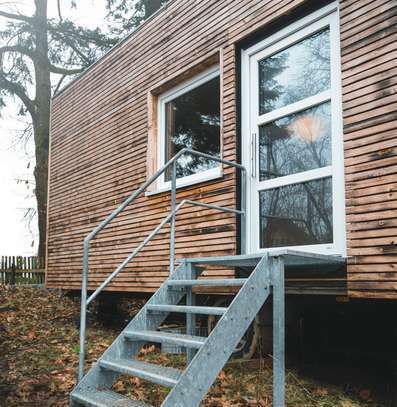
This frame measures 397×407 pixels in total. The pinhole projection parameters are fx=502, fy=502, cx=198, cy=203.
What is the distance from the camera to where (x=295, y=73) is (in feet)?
14.8

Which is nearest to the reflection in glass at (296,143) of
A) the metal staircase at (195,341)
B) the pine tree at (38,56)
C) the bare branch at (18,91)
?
the metal staircase at (195,341)

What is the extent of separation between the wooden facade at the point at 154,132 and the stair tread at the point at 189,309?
45.3 inches

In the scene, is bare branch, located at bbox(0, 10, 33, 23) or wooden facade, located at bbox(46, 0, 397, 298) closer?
wooden facade, located at bbox(46, 0, 397, 298)

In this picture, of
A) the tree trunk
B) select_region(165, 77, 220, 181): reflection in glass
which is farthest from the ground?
the tree trunk

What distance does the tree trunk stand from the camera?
14523 mm

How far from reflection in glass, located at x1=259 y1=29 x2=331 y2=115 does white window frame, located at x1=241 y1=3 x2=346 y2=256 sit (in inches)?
2.5

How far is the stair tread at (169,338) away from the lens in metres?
3.01

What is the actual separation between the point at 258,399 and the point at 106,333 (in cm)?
378

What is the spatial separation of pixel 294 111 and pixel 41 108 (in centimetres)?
1234

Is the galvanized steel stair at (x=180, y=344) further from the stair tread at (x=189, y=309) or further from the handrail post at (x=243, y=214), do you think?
the handrail post at (x=243, y=214)

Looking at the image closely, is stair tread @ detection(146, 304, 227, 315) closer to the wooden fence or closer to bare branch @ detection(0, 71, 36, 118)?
the wooden fence

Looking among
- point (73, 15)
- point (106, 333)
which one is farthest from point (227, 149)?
point (73, 15)

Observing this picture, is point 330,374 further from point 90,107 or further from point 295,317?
point 90,107

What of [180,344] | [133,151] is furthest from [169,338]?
[133,151]
